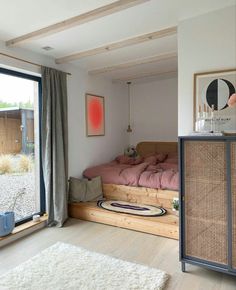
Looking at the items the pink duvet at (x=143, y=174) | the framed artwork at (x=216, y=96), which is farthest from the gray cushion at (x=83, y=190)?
the framed artwork at (x=216, y=96)

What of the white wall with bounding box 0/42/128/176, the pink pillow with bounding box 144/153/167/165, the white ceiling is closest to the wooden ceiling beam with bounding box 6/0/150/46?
the white ceiling

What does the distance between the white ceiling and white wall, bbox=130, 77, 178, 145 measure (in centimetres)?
211

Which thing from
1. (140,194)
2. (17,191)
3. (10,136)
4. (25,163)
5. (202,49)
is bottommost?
(140,194)

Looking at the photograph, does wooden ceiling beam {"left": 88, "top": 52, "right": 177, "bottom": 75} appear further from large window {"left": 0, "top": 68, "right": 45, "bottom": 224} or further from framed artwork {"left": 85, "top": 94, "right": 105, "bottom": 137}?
large window {"left": 0, "top": 68, "right": 45, "bottom": 224}

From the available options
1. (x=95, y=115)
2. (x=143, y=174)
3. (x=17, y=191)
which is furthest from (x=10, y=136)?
(x=143, y=174)

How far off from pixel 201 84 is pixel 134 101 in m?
3.44

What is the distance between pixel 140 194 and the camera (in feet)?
11.9

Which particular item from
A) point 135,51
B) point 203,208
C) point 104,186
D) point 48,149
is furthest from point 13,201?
point 135,51

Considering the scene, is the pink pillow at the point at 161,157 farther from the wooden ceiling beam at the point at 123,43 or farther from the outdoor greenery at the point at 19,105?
the outdoor greenery at the point at 19,105

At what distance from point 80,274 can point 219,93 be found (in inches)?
87.1

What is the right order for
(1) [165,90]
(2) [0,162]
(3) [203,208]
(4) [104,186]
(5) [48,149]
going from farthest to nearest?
(1) [165,90] < (4) [104,186] < (5) [48,149] < (2) [0,162] < (3) [203,208]

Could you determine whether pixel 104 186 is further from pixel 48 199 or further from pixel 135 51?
pixel 135 51

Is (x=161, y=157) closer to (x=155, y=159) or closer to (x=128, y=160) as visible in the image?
(x=155, y=159)

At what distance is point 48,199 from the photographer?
3.39 metres
